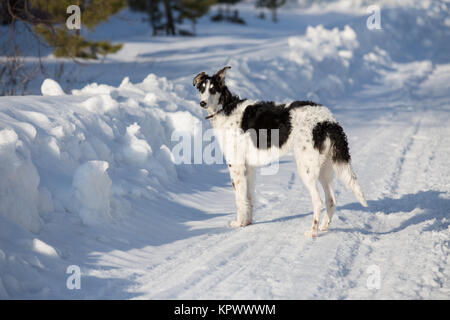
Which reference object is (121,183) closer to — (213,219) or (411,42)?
(213,219)

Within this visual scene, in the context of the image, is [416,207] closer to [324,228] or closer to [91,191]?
[324,228]

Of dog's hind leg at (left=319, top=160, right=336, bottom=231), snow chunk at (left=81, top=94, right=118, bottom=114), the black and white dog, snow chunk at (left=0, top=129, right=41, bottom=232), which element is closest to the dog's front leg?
the black and white dog

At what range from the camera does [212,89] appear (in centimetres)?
643

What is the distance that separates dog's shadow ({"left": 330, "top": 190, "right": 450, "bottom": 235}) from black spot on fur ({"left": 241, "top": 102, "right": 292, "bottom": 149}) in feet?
4.74

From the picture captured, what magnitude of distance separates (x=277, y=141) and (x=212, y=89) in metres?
1.20

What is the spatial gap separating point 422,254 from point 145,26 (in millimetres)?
33411

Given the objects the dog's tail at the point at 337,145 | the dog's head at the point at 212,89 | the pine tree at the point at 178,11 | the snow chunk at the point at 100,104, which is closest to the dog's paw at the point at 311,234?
the dog's tail at the point at 337,145

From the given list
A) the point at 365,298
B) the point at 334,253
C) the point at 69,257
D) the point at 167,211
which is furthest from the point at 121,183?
the point at 365,298

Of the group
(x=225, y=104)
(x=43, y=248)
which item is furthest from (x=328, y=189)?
(x=43, y=248)

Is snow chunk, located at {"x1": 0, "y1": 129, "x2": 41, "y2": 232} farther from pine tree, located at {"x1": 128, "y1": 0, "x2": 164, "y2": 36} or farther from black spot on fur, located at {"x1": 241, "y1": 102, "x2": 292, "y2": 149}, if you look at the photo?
pine tree, located at {"x1": 128, "y1": 0, "x2": 164, "y2": 36}

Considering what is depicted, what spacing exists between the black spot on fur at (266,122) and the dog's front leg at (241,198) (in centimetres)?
46

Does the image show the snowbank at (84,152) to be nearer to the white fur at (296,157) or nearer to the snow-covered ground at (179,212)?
the snow-covered ground at (179,212)

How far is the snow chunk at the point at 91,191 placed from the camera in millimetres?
5508

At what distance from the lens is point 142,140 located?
7.33 m
